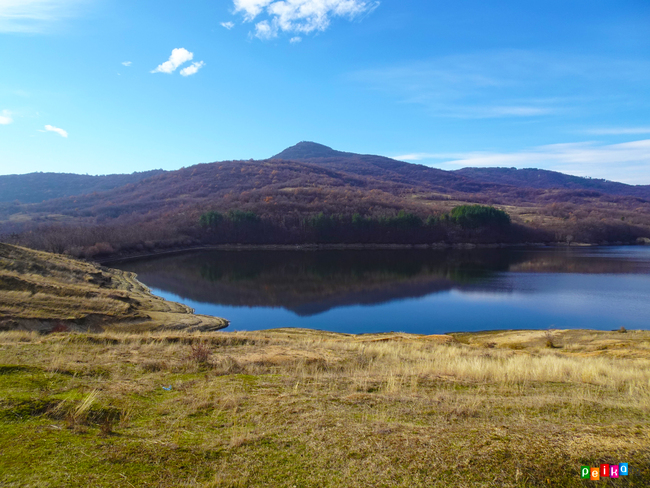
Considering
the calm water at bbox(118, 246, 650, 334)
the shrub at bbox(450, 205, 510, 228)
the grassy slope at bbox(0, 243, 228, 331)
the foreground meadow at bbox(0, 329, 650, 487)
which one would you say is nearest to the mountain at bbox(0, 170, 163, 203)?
the calm water at bbox(118, 246, 650, 334)

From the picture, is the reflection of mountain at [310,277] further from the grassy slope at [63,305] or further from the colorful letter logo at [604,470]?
the colorful letter logo at [604,470]

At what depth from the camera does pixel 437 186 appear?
655 feet

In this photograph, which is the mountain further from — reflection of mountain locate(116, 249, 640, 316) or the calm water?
the calm water

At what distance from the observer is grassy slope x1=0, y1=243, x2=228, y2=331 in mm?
18406

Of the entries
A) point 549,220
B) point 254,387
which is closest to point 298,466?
point 254,387

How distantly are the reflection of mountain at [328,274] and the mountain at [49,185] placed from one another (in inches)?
5132

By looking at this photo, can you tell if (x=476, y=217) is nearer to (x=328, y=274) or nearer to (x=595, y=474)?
(x=328, y=274)

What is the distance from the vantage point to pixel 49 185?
17462 centimetres

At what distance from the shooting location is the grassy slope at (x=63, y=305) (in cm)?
1841

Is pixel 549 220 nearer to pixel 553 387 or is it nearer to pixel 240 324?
pixel 240 324

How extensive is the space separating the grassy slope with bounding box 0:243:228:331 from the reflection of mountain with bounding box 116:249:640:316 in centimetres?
962
